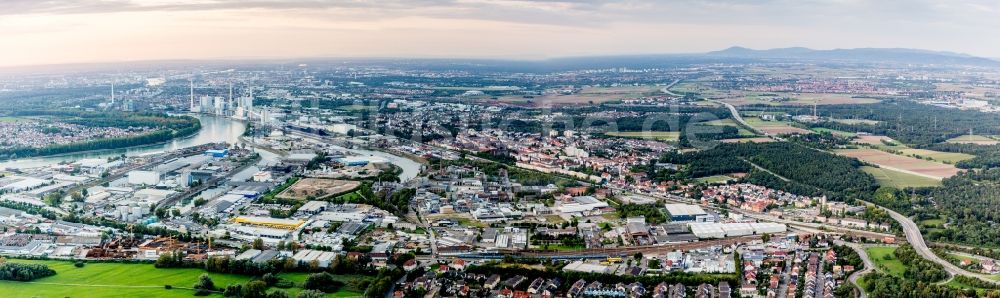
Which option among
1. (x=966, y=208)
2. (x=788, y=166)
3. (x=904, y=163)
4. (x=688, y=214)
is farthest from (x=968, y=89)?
(x=688, y=214)

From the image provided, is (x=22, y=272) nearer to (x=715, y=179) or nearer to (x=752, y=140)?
(x=715, y=179)

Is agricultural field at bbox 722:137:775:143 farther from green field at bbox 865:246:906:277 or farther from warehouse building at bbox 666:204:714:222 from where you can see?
green field at bbox 865:246:906:277

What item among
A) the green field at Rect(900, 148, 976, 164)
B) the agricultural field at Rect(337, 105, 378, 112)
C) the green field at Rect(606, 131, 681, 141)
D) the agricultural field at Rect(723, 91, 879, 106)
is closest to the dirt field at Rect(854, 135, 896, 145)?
the green field at Rect(900, 148, 976, 164)

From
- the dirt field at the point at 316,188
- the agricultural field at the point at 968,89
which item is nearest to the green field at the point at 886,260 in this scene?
the dirt field at the point at 316,188

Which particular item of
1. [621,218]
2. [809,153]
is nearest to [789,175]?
[809,153]

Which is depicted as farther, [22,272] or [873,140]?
[873,140]

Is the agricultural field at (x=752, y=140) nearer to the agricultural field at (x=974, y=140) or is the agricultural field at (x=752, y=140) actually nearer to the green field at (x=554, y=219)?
the agricultural field at (x=974, y=140)
